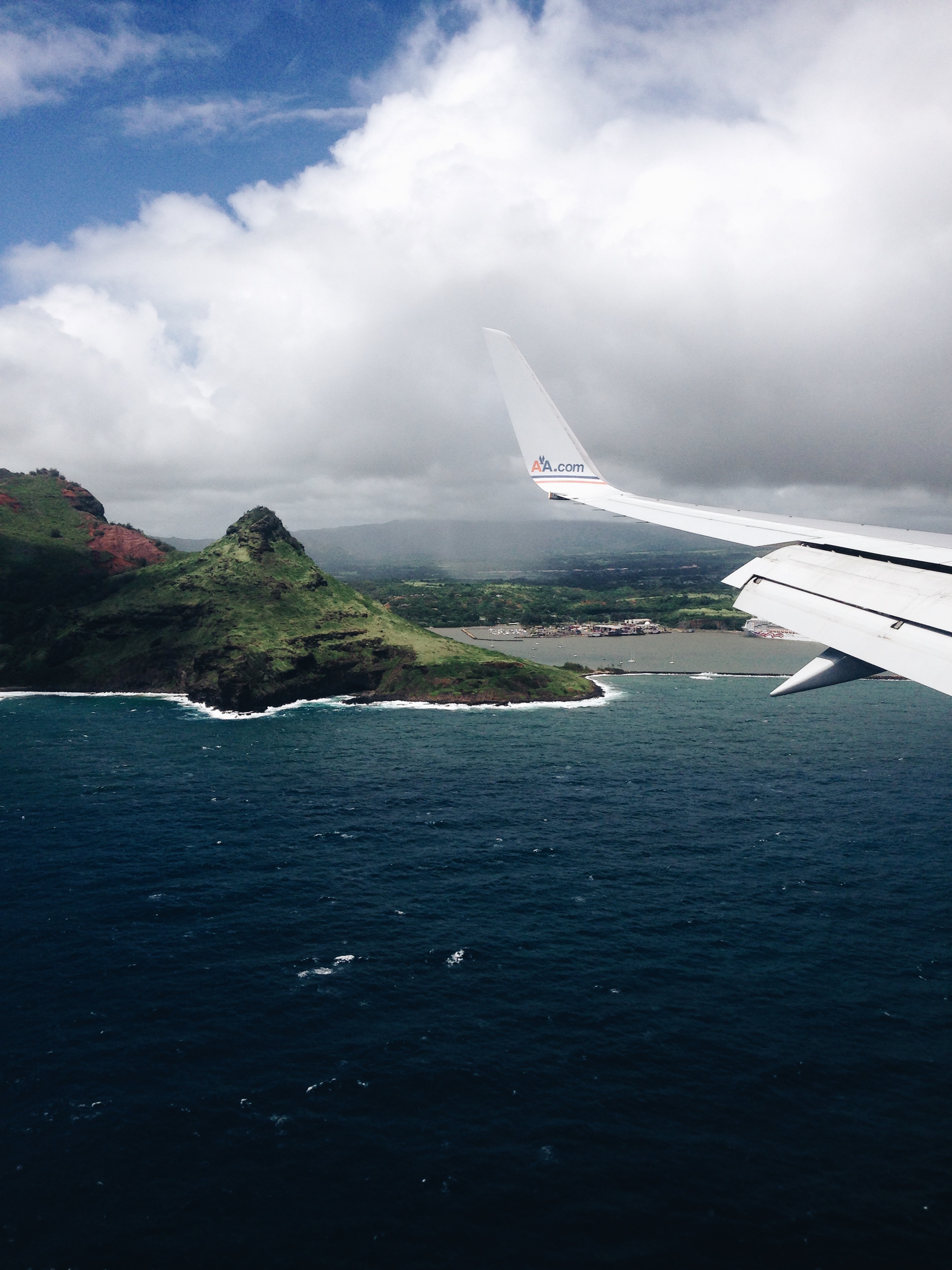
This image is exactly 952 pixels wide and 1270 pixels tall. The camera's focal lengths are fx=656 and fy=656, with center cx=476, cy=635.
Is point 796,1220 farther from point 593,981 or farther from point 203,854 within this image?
point 203,854

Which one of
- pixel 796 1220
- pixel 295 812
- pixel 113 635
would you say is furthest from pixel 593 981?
pixel 113 635

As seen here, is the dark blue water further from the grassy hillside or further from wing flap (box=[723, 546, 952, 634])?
the grassy hillside

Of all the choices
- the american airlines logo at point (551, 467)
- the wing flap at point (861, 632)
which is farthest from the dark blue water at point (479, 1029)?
the american airlines logo at point (551, 467)

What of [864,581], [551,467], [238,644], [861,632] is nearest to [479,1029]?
[551,467]

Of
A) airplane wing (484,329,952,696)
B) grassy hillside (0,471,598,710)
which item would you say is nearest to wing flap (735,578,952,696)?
airplane wing (484,329,952,696)

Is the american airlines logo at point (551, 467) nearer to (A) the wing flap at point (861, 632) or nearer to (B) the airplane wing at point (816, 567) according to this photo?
(B) the airplane wing at point (816, 567)

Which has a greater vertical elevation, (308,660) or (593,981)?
(308,660)

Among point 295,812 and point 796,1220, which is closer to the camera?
point 796,1220
